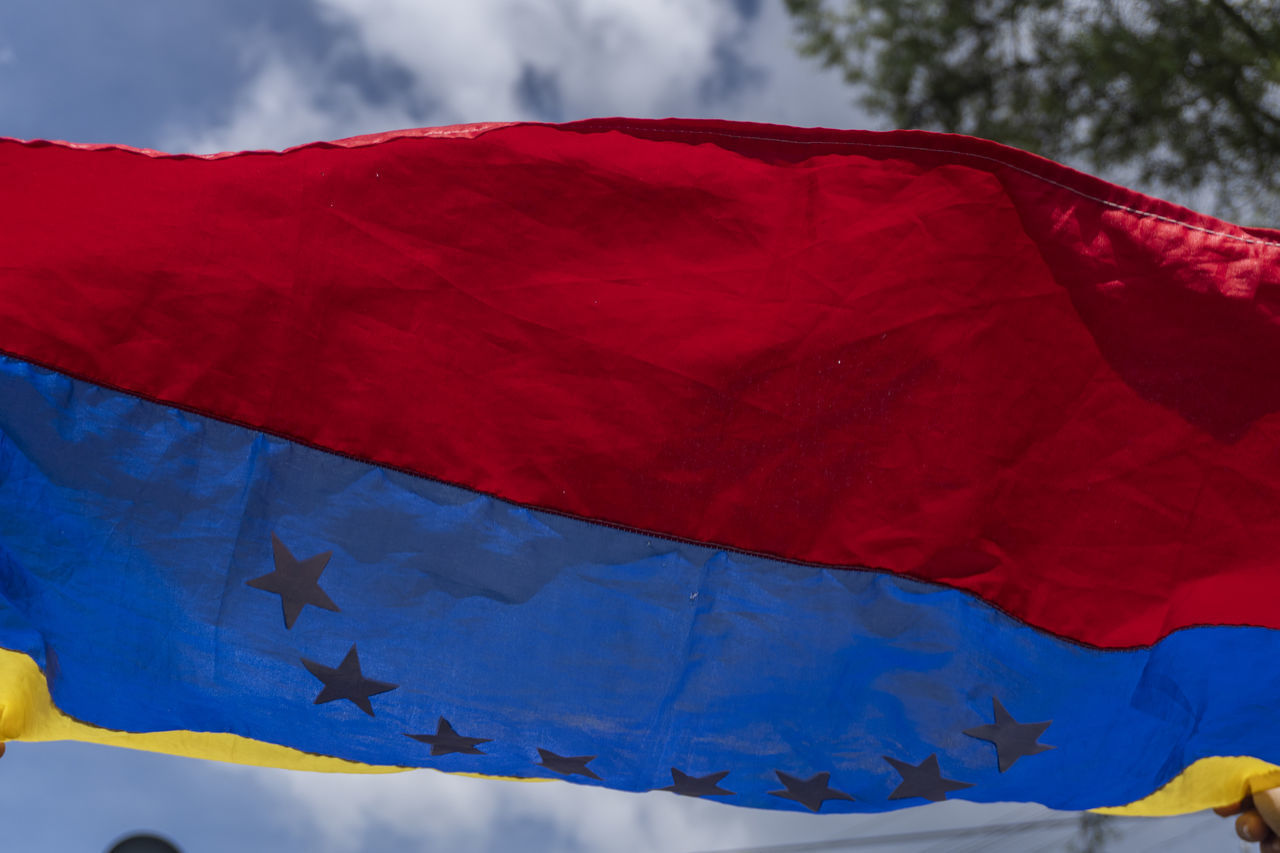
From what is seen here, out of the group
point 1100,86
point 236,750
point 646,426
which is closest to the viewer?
point 646,426

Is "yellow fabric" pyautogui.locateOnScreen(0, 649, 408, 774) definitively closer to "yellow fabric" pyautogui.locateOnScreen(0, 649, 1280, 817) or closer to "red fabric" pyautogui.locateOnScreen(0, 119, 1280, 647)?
"yellow fabric" pyautogui.locateOnScreen(0, 649, 1280, 817)

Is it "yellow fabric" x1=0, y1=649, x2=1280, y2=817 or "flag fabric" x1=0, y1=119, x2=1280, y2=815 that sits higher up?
"flag fabric" x1=0, y1=119, x2=1280, y2=815

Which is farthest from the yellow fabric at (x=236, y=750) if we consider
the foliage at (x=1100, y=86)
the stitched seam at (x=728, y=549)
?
the foliage at (x=1100, y=86)

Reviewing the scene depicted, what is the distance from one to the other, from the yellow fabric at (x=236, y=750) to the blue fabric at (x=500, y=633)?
0.07 m

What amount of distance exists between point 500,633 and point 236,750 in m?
0.97

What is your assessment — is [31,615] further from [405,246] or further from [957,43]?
[957,43]

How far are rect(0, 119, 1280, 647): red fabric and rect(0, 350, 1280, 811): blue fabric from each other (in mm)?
101

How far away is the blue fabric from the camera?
2.56 m

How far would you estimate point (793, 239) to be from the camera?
2.67 m

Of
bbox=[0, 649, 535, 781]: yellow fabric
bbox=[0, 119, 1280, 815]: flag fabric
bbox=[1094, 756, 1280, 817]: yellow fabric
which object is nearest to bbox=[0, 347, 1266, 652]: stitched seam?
bbox=[0, 119, 1280, 815]: flag fabric

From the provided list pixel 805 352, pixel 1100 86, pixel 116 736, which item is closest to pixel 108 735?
pixel 116 736

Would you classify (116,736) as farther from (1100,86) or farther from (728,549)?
(1100,86)

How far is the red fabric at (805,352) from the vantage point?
2600mm

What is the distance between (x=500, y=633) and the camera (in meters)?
2.69
